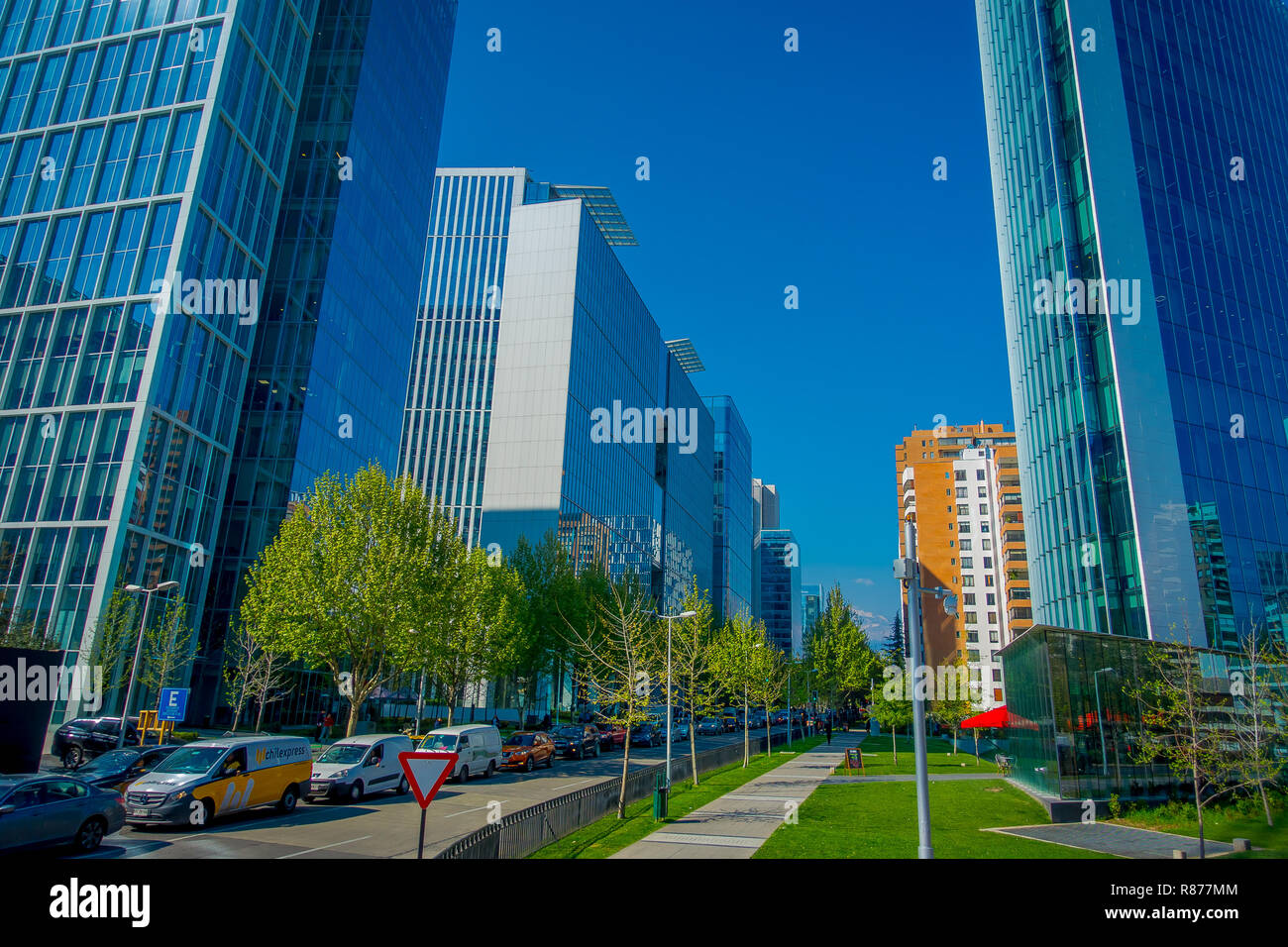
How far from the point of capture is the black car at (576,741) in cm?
4122

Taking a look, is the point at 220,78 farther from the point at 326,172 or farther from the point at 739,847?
the point at 739,847

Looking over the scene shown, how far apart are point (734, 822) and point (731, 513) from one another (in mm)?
144274

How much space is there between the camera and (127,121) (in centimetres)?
4838

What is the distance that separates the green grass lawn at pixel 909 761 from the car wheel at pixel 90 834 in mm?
28598

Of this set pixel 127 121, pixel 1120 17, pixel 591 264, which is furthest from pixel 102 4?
pixel 1120 17

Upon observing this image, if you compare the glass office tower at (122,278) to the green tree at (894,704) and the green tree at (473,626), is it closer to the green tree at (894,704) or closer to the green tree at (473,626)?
the green tree at (473,626)

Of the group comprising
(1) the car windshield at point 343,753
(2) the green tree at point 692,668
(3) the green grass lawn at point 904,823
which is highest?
(2) the green tree at point 692,668

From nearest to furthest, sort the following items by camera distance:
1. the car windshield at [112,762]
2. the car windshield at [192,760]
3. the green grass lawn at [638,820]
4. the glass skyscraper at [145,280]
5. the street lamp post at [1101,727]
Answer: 1. the green grass lawn at [638,820]
2. the car windshield at [192,760]
3. the car windshield at [112,762]
4. the street lamp post at [1101,727]
5. the glass skyscraper at [145,280]

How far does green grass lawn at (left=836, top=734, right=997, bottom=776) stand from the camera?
1490 inches

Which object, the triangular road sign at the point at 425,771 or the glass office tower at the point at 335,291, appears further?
the glass office tower at the point at 335,291

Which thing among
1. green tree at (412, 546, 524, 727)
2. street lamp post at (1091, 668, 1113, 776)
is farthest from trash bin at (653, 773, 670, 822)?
green tree at (412, 546, 524, 727)

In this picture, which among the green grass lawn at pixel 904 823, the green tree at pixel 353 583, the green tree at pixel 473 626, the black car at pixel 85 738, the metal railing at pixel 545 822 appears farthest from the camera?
the green tree at pixel 473 626

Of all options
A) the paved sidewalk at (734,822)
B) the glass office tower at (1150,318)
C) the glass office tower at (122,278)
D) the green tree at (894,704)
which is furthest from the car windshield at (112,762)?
the glass office tower at (1150,318)
